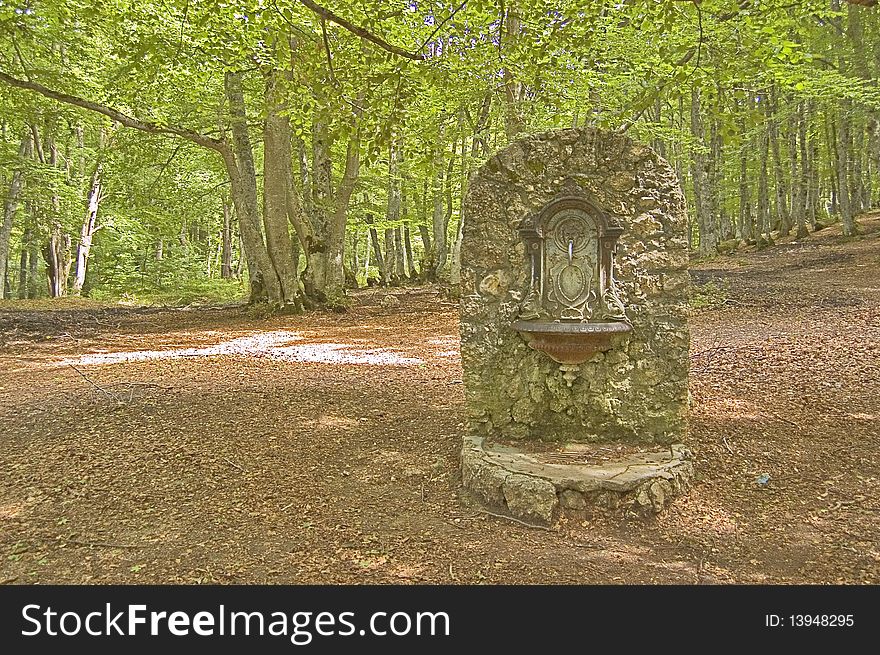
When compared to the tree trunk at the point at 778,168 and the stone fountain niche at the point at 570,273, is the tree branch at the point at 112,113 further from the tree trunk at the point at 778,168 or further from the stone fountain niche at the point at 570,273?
the tree trunk at the point at 778,168

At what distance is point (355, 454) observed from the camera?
5109 mm

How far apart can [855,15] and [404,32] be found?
11374 millimetres

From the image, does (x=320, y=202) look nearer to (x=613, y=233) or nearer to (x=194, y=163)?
(x=194, y=163)

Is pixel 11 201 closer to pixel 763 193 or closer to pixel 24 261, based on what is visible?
pixel 24 261

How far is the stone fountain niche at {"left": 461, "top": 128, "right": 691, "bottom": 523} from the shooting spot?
450 centimetres

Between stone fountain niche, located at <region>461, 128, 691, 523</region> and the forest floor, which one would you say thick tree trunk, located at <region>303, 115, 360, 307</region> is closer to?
the forest floor

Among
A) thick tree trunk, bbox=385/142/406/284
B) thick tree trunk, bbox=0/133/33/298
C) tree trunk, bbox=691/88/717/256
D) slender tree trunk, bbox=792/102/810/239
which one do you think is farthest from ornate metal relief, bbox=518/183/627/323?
slender tree trunk, bbox=792/102/810/239

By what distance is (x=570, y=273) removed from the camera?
4.56 metres

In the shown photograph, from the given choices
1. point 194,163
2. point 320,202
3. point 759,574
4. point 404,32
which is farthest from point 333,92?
point 194,163

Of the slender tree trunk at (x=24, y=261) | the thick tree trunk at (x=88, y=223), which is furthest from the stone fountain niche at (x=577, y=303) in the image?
the slender tree trunk at (x=24, y=261)

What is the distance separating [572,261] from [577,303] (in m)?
0.33

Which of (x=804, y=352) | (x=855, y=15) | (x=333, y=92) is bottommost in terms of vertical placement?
(x=804, y=352)

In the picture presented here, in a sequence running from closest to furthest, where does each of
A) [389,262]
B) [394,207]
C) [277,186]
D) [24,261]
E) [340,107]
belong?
[340,107]
[277,186]
[394,207]
[24,261]
[389,262]

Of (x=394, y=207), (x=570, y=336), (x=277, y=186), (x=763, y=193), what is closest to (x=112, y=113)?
(x=277, y=186)
